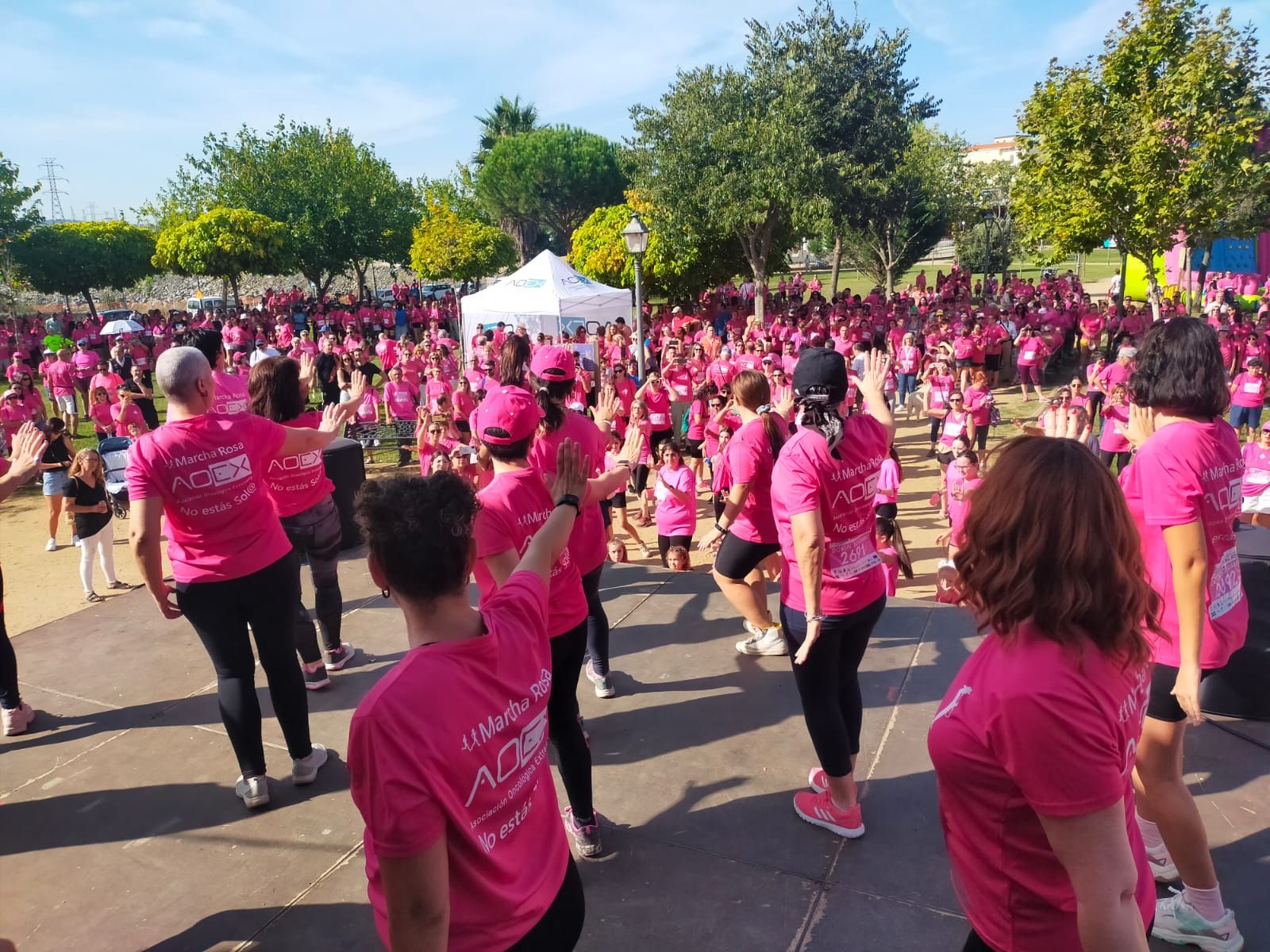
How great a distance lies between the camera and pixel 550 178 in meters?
57.4

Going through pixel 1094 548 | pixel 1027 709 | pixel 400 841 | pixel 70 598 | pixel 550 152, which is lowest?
pixel 70 598

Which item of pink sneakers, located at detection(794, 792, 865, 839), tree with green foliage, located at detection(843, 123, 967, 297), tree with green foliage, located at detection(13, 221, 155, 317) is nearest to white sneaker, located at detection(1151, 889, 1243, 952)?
pink sneakers, located at detection(794, 792, 865, 839)

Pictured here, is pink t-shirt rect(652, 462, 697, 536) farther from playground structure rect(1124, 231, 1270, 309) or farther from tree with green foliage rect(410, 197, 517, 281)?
tree with green foliage rect(410, 197, 517, 281)

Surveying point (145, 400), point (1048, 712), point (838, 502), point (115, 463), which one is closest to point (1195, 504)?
point (838, 502)

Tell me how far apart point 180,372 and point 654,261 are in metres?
22.6

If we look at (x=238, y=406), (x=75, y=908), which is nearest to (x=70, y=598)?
(x=238, y=406)

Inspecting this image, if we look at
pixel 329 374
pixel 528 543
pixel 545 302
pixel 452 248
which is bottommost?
pixel 329 374

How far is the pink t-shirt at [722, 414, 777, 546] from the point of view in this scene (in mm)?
3882

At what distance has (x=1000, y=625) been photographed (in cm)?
139

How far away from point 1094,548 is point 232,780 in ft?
11.7

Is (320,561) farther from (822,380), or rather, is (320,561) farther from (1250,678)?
(1250,678)

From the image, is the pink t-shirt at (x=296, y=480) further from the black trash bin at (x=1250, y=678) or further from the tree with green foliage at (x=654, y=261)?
the tree with green foliage at (x=654, y=261)

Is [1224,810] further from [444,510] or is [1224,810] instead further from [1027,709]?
[444,510]

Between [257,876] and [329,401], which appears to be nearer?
[257,876]
